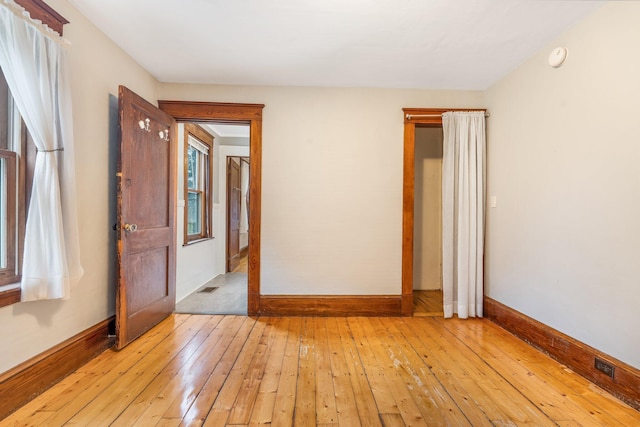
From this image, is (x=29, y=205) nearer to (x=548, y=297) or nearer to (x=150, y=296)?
(x=150, y=296)

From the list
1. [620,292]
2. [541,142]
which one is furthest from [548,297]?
[541,142]

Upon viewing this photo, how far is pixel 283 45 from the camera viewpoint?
2.44 metres

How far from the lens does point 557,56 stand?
89.4 inches

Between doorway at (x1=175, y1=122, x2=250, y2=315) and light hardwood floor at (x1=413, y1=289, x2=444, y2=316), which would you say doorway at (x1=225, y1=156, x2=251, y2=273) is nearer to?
doorway at (x1=175, y1=122, x2=250, y2=315)

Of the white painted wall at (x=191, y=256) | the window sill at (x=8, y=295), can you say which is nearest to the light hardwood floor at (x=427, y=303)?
the white painted wall at (x=191, y=256)

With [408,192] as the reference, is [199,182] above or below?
above

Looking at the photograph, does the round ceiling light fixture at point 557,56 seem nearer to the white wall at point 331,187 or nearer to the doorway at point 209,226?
the white wall at point 331,187

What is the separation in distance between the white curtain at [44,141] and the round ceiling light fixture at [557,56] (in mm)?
3450

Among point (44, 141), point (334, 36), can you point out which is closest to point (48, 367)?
point (44, 141)

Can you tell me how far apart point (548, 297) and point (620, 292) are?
23.1 inches

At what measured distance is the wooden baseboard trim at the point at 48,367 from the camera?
64.0 inches

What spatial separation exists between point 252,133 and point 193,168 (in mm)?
1781

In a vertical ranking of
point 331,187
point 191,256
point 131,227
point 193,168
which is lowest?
point 191,256

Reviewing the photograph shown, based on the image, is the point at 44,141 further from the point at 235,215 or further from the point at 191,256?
the point at 235,215
